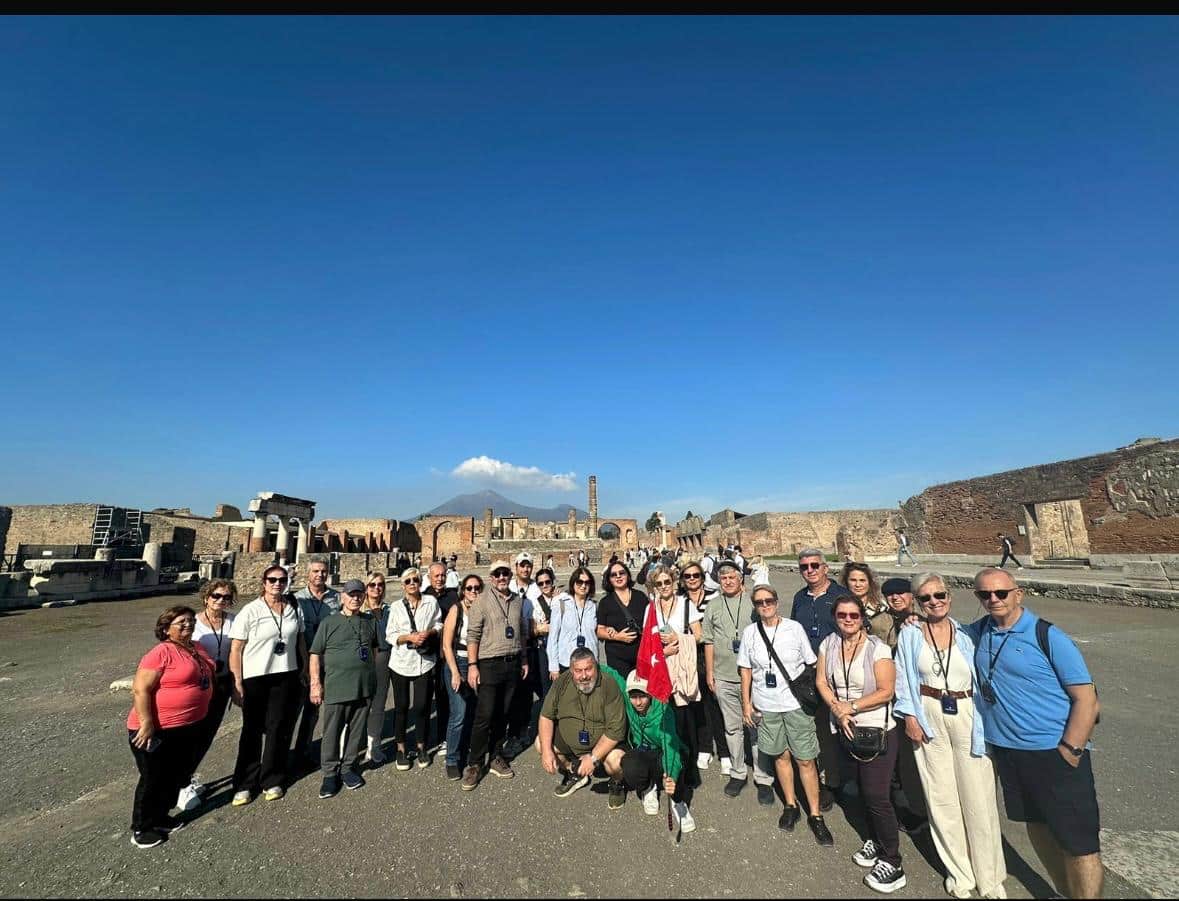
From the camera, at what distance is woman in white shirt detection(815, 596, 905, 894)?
8.84 feet

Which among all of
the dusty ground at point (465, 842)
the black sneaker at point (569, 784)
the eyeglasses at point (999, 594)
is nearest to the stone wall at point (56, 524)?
the dusty ground at point (465, 842)

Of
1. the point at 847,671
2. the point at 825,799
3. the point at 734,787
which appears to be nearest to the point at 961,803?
the point at 847,671

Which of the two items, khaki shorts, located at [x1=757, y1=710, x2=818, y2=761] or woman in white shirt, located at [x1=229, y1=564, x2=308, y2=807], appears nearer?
khaki shorts, located at [x1=757, y1=710, x2=818, y2=761]

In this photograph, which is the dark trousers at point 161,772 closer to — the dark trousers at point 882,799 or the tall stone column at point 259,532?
the dark trousers at point 882,799

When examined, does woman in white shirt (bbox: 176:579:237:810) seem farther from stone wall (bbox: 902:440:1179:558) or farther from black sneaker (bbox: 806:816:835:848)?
stone wall (bbox: 902:440:1179:558)

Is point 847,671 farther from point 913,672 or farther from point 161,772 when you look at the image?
point 161,772

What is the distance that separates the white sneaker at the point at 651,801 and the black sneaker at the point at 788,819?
2.61 ft

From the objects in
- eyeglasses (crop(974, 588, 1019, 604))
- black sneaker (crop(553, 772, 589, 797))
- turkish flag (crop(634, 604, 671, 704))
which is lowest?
black sneaker (crop(553, 772, 589, 797))

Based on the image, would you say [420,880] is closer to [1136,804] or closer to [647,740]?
[647,740]

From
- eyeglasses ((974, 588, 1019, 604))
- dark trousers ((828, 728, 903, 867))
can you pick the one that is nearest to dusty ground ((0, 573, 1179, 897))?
dark trousers ((828, 728, 903, 867))

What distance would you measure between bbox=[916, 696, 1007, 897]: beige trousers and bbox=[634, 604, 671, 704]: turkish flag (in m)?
1.57

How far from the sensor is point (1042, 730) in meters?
2.40

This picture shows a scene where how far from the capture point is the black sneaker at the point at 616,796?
350 cm

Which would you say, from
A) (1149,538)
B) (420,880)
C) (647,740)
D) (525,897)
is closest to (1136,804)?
(647,740)
